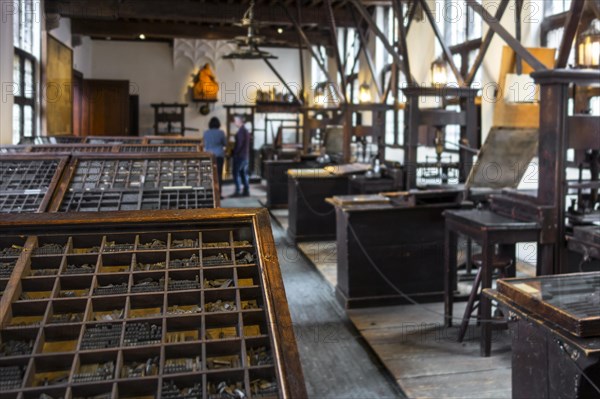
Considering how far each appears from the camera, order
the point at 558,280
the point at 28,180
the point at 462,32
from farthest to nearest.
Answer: the point at 462,32, the point at 28,180, the point at 558,280

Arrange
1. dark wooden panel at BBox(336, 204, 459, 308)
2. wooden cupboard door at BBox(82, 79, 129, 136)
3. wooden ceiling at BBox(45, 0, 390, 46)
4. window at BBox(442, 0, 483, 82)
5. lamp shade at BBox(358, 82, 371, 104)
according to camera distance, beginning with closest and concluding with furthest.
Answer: dark wooden panel at BBox(336, 204, 459, 308)
window at BBox(442, 0, 483, 82)
lamp shade at BBox(358, 82, 371, 104)
wooden ceiling at BBox(45, 0, 390, 46)
wooden cupboard door at BBox(82, 79, 129, 136)

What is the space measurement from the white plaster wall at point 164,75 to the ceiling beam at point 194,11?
4.39m

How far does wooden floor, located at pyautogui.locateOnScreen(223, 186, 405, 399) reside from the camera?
309cm

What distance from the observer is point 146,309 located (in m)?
1.47

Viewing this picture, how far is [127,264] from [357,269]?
2964 mm

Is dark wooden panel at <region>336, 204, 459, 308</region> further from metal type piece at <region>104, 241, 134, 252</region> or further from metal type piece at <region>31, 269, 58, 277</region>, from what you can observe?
metal type piece at <region>31, 269, 58, 277</region>

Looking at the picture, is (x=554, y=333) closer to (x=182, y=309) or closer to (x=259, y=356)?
(x=259, y=356)

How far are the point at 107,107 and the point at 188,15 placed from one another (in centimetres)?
493

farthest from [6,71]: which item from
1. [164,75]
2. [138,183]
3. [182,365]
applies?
[164,75]

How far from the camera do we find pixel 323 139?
34.3ft

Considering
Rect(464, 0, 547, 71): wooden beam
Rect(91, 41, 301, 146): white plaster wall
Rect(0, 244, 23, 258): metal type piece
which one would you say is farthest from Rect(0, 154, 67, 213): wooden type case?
Rect(91, 41, 301, 146): white plaster wall

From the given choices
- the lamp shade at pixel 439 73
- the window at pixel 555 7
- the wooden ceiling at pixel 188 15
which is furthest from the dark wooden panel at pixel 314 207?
the wooden ceiling at pixel 188 15

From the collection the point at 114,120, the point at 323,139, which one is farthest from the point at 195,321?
the point at 114,120

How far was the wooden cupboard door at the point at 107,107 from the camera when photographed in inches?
548
